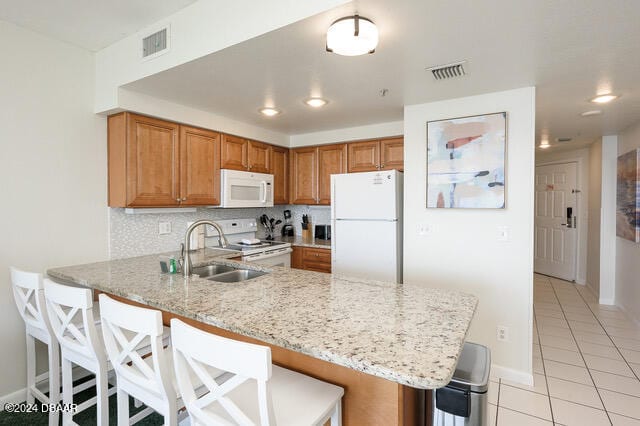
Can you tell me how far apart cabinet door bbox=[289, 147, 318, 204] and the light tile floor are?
2.68 meters

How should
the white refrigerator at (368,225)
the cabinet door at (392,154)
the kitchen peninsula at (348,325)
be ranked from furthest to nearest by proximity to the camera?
the cabinet door at (392,154), the white refrigerator at (368,225), the kitchen peninsula at (348,325)

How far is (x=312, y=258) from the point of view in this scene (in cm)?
374

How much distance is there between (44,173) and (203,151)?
1223mm

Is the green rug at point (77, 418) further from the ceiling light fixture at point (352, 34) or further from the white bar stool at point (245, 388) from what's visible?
the ceiling light fixture at point (352, 34)

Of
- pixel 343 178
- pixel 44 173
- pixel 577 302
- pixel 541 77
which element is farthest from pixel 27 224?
pixel 577 302

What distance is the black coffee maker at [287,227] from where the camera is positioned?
449 cm

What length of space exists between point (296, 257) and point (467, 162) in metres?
2.13

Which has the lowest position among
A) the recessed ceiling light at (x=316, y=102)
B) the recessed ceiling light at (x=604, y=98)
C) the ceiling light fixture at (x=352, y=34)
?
the ceiling light fixture at (x=352, y=34)

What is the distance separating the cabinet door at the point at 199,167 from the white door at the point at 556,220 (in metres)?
5.53

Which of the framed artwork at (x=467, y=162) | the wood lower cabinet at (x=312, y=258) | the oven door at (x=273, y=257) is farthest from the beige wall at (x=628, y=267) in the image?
the oven door at (x=273, y=257)

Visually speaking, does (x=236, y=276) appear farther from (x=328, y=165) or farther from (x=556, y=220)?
(x=556, y=220)

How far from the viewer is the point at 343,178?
3.20 meters

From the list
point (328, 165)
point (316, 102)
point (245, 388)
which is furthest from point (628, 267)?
point (245, 388)

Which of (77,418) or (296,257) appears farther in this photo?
(296,257)
